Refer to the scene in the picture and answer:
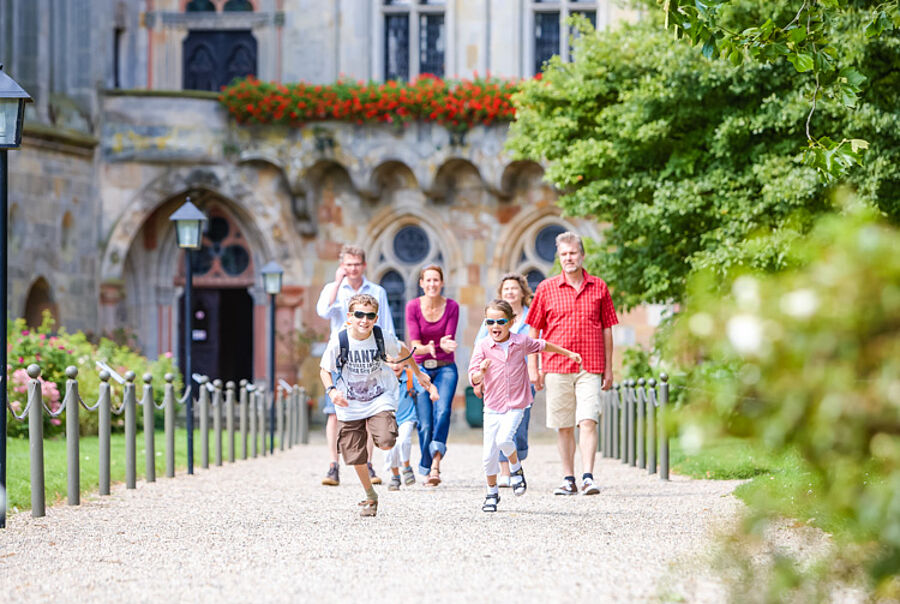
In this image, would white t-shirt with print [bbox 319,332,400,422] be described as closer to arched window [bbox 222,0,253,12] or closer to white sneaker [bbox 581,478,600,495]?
white sneaker [bbox 581,478,600,495]

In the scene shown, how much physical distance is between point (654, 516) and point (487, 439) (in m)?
1.22

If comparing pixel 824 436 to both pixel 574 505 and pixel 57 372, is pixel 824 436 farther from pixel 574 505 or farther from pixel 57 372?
pixel 57 372

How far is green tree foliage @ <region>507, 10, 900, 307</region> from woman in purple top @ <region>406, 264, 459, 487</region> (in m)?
4.51

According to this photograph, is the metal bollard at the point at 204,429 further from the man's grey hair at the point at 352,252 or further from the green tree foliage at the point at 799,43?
the green tree foliage at the point at 799,43

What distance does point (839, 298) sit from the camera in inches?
131

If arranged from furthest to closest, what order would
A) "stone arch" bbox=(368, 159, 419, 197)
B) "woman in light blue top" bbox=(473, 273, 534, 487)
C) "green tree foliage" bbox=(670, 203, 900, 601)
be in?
"stone arch" bbox=(368, 159, 419, 197)
"woman in light blue top" bbox=(473, 273, 534, 487)
"green tree foliage" bbox=(670, 203, 900, 601)

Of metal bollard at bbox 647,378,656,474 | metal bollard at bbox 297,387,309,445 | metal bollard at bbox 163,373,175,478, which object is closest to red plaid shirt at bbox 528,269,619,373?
metal bollard at bbox 647,378,656,474

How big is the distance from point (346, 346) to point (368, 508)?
95cm

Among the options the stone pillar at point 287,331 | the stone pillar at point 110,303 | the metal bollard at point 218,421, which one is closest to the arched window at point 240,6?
the stone pillar at point 287,331

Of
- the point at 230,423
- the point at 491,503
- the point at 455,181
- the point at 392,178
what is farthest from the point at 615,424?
the point at 392,178

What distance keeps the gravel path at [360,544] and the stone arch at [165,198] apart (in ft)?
42.0

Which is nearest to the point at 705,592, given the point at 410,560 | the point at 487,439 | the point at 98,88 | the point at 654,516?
the point at 410,560

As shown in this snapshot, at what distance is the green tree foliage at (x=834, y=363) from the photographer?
3.30 metres

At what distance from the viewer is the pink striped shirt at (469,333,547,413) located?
8.70 m
